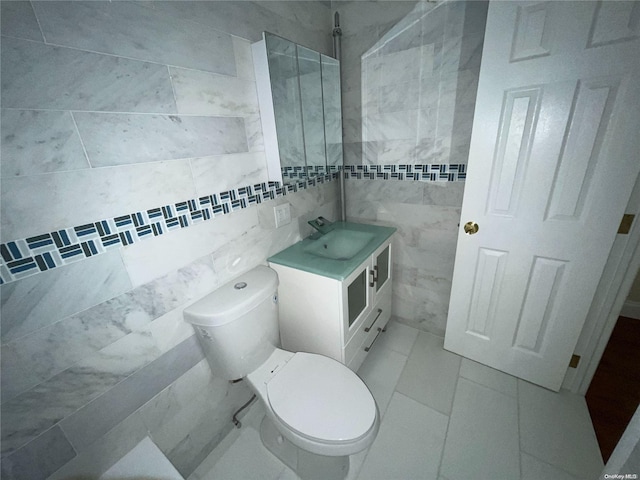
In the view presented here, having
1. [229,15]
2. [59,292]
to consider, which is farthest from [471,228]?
[59,292]

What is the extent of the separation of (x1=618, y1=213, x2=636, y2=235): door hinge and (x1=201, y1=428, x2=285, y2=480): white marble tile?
1.84m

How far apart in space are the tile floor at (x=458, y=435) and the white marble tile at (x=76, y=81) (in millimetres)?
1536

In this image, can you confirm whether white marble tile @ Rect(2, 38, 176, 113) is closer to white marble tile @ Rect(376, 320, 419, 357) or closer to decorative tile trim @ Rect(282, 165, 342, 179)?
decorative tile trim @ Rect(282, 165, 342, 179)

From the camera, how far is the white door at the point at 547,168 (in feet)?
3.15

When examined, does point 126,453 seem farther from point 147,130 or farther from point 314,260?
point 147,130

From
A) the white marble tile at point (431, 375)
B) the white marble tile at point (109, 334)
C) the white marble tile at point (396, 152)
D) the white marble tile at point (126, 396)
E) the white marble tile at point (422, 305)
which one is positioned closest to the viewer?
the white marble tile at point (109, 334)

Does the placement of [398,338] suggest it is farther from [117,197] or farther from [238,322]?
[117,197]

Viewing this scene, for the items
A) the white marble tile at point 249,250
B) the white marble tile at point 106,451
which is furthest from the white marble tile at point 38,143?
the white marble tile at point 106,451

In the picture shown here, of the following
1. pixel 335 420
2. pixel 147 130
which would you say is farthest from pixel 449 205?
pixel 147 130

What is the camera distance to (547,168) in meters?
1.13

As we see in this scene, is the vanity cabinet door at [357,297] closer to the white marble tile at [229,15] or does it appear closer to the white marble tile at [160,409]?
the white marble tile at [160,409]

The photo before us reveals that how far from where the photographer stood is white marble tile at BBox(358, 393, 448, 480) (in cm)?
115

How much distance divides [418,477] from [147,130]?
1.75 m

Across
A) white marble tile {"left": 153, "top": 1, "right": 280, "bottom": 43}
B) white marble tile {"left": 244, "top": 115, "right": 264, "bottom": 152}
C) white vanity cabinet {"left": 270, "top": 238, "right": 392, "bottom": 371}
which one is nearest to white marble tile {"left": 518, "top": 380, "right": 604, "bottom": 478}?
white vanity cabinet {"left": 270, "top": 238, "right": 392, "bottom": 371}
